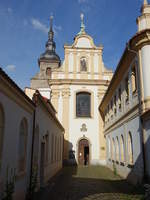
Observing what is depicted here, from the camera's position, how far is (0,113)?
6141 mm

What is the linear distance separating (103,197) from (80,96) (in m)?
18.4

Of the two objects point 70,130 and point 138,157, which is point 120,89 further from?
point 70,130

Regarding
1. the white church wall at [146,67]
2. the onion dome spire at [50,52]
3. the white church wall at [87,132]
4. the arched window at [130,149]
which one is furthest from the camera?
the onion dome spire at [50,52]

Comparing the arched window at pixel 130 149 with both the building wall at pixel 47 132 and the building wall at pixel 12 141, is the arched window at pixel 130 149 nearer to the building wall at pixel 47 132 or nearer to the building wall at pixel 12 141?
the building wall at pixel 47 132

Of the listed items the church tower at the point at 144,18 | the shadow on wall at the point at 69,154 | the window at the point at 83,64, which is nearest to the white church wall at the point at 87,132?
the shadow on wall at the point at 69,154

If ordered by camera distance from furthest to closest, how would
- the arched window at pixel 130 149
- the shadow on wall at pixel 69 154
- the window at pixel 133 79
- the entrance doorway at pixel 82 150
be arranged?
the entrance doorway at pixel 82 150, the shadow on wall at pixel 69 154, the arched window at pixel 130 149, the window at pixel 133 79

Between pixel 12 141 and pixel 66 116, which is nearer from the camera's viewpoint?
pixel 12 141

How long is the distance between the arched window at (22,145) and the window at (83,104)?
17744mm

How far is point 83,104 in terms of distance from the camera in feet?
86.6

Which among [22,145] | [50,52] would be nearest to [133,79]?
[22,145]

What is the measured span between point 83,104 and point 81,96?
1097mm

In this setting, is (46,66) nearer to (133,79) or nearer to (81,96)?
(81,96)

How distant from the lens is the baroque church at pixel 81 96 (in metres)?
25.0

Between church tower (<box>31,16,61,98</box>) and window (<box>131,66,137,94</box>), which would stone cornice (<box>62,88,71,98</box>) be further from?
window (<box>131,66,137,94</box>)
